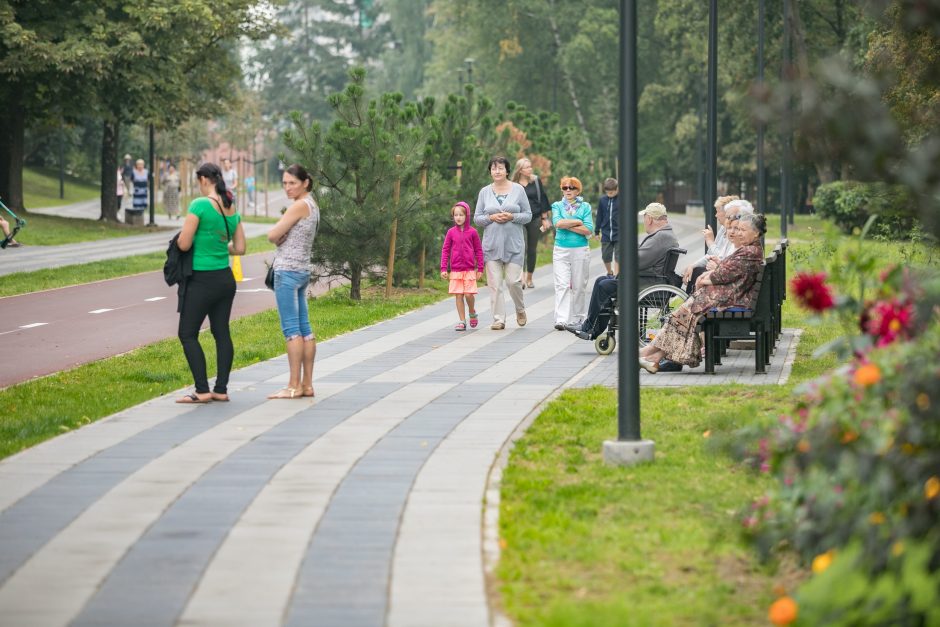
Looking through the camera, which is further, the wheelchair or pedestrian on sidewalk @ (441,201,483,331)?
pedestrian on sidewalk @ (441,201,483,331)

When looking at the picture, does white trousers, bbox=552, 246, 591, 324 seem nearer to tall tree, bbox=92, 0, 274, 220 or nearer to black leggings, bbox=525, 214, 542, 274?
black leggings, bbox=525, 214, 542, 274

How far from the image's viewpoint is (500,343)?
16266 mm

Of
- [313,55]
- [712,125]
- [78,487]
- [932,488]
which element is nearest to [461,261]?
[712,125]

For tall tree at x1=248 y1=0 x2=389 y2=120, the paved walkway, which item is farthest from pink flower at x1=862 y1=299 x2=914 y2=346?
tall tree at x1=248 y1=0 x2=389 y2=120

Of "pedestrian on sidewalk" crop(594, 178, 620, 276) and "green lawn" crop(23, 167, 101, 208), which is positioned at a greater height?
"green lawn" crop(23, 167, 101, 208)

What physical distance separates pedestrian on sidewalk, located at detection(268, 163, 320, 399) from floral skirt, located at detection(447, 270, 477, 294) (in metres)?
5.62

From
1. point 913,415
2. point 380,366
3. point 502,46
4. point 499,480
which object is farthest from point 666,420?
point 502,46

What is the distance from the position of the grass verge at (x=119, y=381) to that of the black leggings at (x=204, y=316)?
58cm

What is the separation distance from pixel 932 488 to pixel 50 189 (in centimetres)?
6132

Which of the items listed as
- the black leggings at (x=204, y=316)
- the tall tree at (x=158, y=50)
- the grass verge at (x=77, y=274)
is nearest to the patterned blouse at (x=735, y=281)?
the black leggings at (x=204, y=316)

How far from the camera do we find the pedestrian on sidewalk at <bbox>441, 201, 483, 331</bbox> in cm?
1742

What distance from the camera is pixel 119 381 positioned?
13281 millimetres

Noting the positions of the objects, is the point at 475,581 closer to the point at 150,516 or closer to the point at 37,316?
the point at 150,516

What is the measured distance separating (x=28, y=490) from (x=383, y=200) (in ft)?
44.1
